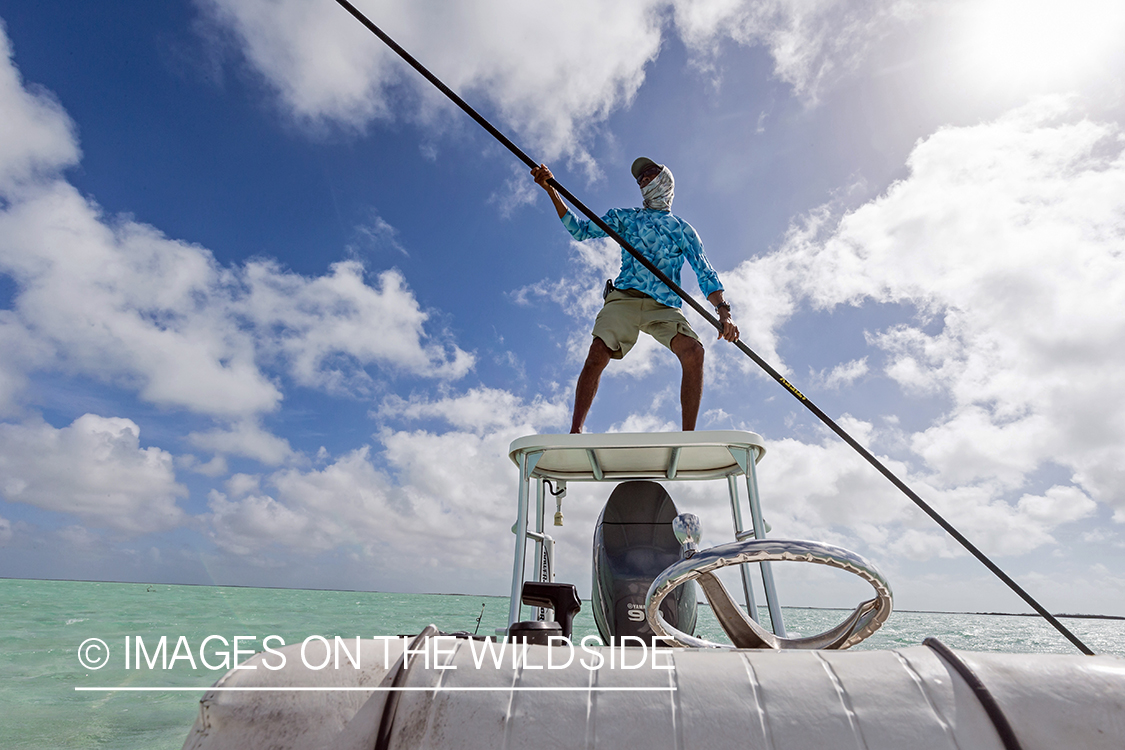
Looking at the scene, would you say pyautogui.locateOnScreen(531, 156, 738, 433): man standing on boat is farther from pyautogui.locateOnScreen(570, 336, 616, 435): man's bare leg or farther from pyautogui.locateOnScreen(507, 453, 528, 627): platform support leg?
pyautogui.locateOnScreen(507, 453, 528, 627): platform support leg

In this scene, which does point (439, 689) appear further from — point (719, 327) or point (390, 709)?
point (719, 327)

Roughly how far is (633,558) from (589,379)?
95cm

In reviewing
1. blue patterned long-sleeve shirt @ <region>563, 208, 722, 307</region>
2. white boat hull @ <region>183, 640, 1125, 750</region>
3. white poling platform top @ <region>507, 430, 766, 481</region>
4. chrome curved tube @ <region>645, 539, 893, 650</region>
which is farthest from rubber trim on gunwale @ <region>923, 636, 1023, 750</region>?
blue patterned long-sleeve shirt @ <region>563, 208, 722, 307</region>

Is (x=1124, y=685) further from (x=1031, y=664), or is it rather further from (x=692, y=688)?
(x=692, y=688)

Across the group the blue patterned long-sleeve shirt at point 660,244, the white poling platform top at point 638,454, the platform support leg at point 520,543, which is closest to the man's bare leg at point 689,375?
the white poling platform top at point 638,454

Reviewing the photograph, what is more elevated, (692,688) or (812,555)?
(812,555)

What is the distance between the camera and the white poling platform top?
7.65 feet

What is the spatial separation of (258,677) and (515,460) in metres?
1.88

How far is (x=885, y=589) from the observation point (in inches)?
41.6

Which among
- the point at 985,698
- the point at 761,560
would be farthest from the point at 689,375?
the point at 985,698

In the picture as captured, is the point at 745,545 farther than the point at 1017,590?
No

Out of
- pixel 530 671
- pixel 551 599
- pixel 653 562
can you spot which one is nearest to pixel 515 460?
pixel 551 599

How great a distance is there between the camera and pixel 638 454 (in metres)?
3.04

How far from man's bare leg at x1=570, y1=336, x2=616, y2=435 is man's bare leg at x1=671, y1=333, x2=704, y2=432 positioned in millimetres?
378
